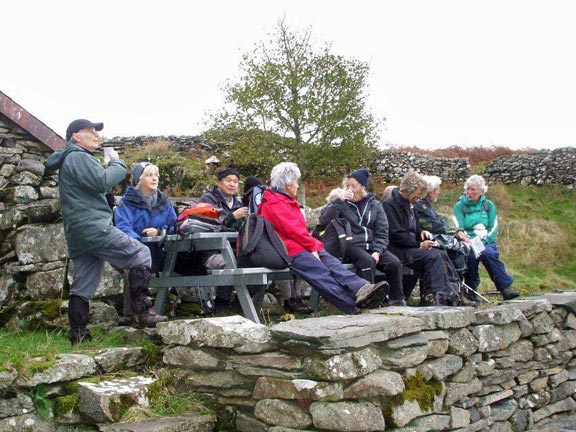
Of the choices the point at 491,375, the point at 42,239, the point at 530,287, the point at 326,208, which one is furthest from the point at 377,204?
the point at 530,287

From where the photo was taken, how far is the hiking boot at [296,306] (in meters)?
7.00

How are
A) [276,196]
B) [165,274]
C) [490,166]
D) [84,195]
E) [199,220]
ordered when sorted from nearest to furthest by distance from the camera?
1. [84,195]
2. [276,196]
3. [165,274]
4. [199,220]
5. [490,166]

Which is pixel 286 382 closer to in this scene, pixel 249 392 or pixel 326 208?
pixel 249 392

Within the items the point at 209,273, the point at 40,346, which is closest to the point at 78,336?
the point at 40,346

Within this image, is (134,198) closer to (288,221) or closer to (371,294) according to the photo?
(288,221)

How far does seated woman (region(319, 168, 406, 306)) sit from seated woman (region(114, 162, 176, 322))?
1813 millimetres

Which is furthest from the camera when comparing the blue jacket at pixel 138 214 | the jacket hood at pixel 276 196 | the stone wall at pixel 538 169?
the stone wall at pixel 538 169

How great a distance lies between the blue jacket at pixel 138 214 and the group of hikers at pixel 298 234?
0.03 feet

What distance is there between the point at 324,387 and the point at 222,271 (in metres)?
1.69

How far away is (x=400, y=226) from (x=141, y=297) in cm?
327

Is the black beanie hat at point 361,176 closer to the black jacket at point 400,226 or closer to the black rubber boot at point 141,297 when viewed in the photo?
the black jacket at point 400,226

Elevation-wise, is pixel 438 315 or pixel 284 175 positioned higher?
pixel 284 175

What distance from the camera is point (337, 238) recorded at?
268 inches

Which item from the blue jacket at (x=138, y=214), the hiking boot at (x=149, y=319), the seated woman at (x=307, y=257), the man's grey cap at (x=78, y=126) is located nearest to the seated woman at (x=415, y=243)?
the seated woman at (x=307, y=257)
